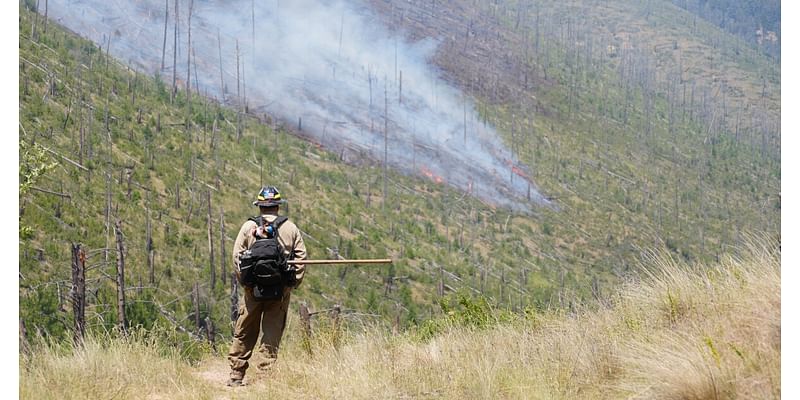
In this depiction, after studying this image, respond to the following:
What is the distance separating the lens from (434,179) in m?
88.6

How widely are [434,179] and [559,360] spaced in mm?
82658

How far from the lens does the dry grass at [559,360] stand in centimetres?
493

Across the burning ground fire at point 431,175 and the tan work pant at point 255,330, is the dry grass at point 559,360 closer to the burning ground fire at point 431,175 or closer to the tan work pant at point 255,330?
the tan work pant at point 255,330

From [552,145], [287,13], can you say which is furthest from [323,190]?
[287,13]

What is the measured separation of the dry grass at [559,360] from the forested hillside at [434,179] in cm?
86

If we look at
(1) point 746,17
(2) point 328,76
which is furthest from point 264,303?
(1) point 746,17

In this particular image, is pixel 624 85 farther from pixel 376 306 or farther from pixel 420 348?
pixel 420 348

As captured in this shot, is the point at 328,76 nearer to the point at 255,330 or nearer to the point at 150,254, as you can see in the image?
the point at 150,254

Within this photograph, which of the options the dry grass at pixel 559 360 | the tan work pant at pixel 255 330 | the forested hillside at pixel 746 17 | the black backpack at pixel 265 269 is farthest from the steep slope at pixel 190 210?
the forested hillside at pixel 746 17

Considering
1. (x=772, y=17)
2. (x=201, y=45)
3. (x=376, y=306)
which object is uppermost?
(x=772, y=17)

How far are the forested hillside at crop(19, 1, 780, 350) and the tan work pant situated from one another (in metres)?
1.27

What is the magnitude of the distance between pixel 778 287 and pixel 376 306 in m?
42.0

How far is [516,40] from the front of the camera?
448ft

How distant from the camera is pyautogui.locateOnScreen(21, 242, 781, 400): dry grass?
4934mm
